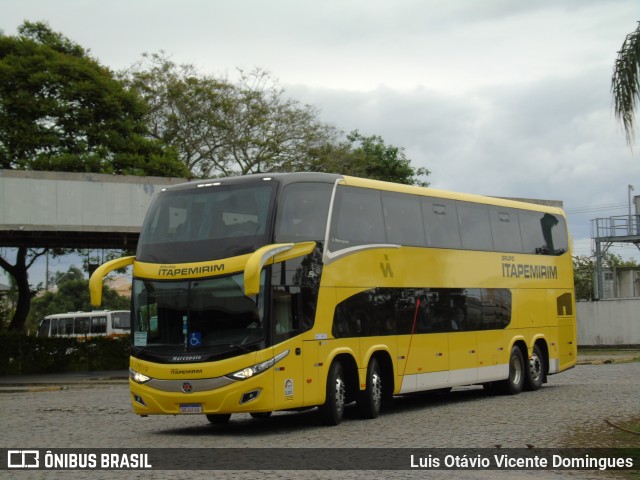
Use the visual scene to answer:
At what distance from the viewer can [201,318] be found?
630 inches

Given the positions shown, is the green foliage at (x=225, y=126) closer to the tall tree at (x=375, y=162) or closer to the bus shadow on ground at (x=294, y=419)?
the tall tree at (x=375, y=162)

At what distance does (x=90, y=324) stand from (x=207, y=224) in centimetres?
4762

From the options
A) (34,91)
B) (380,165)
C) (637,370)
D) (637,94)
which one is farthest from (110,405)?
(380,165)

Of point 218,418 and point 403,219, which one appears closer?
point 218,418

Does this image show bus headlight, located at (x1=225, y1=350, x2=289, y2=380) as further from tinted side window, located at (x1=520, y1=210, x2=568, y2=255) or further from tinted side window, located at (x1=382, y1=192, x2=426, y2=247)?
tinted side window, located at (x1=520, y1=210, x2=568, y2=255)

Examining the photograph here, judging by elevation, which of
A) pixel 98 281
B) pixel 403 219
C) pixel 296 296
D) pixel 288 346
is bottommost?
pixel 288 346

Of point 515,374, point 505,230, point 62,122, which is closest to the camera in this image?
point 505,230

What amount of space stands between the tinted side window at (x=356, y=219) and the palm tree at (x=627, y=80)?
197 inches

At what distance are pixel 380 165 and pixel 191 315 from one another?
163 feet

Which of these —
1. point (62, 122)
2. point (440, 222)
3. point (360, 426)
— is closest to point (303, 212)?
point (360, 426)

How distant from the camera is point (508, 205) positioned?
23.9m

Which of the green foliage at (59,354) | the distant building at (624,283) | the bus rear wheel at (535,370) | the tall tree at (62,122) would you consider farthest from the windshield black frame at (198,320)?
the distant building at (624,283)

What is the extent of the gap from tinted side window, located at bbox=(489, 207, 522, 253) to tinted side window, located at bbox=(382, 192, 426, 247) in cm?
343

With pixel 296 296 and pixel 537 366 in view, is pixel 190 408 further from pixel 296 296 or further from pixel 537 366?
pixel 537 366
